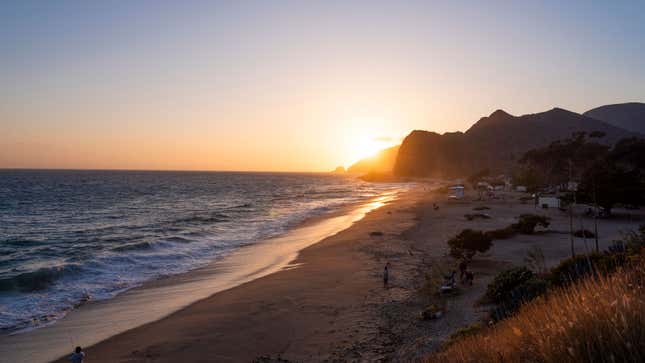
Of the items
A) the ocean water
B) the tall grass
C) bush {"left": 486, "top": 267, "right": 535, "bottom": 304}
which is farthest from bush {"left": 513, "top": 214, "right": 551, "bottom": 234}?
the tall grass

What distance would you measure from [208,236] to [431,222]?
20717 mm

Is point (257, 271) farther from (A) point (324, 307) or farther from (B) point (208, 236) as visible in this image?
(B) point (208, 236)

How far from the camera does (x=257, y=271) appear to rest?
2336 cm

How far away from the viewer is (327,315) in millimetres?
15164

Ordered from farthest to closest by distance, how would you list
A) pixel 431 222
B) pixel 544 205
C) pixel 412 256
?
pixel 544 205, pixel 431 222, pixel 412 256

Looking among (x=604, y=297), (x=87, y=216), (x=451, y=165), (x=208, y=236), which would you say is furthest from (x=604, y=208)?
(x=451, y=165)

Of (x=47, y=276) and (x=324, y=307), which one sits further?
(x=47, y=276)

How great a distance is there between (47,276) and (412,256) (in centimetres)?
1948

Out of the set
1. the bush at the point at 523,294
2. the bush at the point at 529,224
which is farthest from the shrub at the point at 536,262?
the bush at the point at 529,224

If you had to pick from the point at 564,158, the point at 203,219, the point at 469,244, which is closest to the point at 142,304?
the point at 469,244

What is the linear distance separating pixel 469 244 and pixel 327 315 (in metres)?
10.4

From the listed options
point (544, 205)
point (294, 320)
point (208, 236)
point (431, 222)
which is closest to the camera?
point (294, 320)

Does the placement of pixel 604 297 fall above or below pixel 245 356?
above

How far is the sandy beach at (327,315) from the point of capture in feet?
39.8
